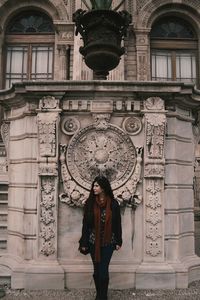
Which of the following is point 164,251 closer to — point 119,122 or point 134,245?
point 134,245

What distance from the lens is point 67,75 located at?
57.6 feet

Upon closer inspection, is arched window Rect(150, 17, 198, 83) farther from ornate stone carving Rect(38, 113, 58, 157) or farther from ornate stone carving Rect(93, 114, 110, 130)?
ornate stone carving Rect(38, 113, 58, 157)

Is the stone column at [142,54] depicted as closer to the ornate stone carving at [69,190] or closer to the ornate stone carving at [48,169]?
the ornate stone carving at [69,190]

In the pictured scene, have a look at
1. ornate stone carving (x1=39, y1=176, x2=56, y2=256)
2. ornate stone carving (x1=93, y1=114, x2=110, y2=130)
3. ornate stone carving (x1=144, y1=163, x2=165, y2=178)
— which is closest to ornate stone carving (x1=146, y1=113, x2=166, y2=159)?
ornate stone carving (x1=144, y1=163, x2=165, y2=178)

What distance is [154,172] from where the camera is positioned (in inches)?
225

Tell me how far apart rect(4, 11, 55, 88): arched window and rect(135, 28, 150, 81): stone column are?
4.17 m

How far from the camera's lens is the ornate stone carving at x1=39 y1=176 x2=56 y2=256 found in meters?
5.63

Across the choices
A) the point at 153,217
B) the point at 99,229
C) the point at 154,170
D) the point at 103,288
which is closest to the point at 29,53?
the point at 154,170

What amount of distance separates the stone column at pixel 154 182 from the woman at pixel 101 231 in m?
0.86

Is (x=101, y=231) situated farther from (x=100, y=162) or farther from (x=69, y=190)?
(x=100, y=162)

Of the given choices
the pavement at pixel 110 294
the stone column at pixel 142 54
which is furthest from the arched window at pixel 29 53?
the pavement at pixel 110 294

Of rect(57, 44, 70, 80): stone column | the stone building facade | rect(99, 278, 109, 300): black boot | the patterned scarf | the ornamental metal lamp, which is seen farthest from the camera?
rect(57, 44, 70, 80): stone column

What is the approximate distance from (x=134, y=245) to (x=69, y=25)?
46.9 ft

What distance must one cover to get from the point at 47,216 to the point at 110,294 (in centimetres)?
143
